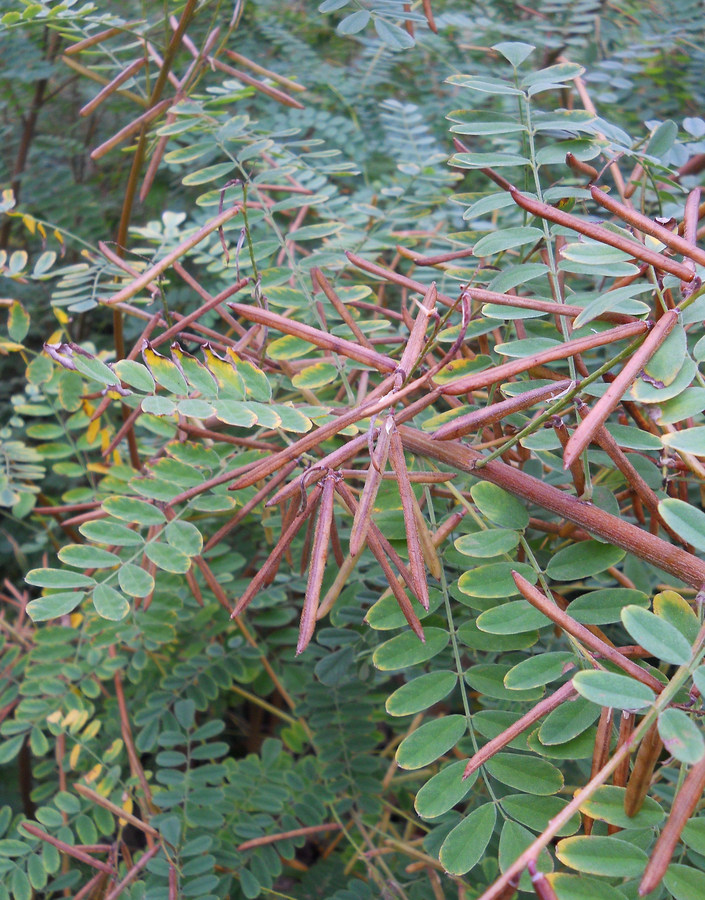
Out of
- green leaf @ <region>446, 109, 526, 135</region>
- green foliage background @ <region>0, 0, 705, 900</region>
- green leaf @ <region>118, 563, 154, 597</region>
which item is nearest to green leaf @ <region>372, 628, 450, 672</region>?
green foliage background @ <region>0, 0, 705, 900</region>

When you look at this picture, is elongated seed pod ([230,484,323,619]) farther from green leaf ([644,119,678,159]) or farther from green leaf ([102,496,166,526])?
green leaf ([644,119,678,159])

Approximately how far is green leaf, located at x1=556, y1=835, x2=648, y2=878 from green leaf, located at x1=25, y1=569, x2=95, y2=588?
0.43 metres

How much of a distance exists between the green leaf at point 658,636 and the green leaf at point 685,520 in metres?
0.06

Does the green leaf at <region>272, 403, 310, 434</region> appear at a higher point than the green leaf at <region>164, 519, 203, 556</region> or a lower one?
higher

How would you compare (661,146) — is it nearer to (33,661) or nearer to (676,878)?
(676,878)

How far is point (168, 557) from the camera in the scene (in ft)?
2.05

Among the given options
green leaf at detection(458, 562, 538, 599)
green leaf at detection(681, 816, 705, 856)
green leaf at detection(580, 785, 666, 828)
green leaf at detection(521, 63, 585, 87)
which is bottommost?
green leaf at detection(681, 816, 705, 856)

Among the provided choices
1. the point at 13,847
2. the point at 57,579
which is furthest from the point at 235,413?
the point at 13,847

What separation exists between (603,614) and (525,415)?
6.4 inches

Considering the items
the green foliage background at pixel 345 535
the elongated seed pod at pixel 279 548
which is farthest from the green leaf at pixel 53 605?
the elongated seed pod at pixel 279 548

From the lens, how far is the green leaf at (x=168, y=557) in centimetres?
62

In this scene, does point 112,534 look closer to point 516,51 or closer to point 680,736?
point 680,736

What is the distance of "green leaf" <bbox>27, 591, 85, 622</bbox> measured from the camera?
1.96ft

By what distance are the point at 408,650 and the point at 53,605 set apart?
304mm
